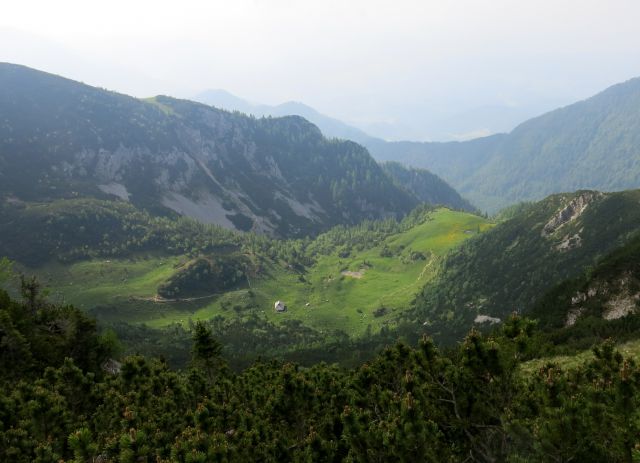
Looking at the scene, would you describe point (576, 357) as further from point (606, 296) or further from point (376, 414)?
point (606, 296)

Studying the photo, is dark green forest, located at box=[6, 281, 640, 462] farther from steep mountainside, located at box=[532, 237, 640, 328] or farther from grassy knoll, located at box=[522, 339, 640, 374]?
steep mountainside, located at box=[532, 237, 640, 328]

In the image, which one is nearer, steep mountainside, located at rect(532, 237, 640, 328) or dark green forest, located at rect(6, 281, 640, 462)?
dark green forest, located at rect(6, 281, 640, 462)

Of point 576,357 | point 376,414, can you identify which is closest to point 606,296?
point 576,357

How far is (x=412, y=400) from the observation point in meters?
27.7

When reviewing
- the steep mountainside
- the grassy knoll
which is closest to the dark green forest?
the grassy knoll

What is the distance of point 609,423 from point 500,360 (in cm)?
636

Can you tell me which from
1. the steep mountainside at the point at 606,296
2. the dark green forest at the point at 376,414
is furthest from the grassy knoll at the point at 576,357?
the steep mountainside at the point at 606,296

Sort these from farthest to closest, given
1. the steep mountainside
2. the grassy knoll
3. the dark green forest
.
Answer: the steep mountainside < the grassy knoll < the dark green forest

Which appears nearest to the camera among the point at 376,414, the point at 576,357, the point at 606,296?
the point at 376,414

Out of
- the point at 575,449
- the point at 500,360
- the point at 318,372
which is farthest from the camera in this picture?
the point at 318,372

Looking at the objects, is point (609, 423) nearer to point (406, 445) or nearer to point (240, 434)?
point (406, 445)

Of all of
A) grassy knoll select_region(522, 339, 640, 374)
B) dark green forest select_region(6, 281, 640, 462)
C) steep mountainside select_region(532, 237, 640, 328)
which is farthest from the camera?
steep mountainside select_region(532, 237, 640, 328)

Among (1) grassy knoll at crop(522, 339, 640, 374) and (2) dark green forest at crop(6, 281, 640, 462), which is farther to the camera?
(1) grassy knoll at crop(522, 339, 640, 374)

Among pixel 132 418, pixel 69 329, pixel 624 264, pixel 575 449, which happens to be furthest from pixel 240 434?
pixel 624 264
